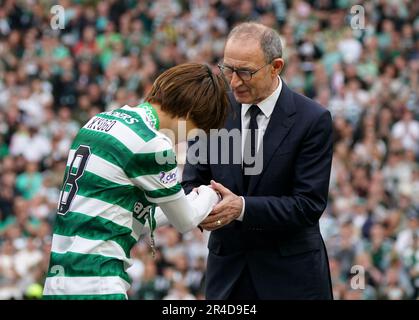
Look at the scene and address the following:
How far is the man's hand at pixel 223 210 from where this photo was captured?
5025 mm

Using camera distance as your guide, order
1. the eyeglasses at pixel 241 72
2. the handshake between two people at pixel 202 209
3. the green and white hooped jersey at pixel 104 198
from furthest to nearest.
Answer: the eyeglasses at pixel 241 72
the handshake between two people at pixel 202 209
the green and white hooped jersey at pixel 104 198

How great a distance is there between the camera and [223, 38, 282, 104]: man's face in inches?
208

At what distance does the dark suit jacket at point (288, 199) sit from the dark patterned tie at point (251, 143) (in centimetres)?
4

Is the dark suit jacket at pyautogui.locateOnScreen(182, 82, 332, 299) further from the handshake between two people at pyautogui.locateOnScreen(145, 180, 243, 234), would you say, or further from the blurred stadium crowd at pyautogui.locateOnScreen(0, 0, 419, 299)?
the blurred stadium crowd at pyautogui.locateOnScreen(0, 0, 419, 299)

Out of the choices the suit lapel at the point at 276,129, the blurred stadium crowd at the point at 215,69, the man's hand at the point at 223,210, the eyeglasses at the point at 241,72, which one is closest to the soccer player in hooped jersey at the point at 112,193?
the man's hand at the point at 223,210

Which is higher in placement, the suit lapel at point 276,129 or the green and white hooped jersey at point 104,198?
the suit lapel at point 276,129

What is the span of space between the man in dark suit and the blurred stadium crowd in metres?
4.70

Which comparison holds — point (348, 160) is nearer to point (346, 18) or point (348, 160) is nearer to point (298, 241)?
point (346, 18)

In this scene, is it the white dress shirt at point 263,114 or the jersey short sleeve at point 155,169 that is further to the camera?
the white dress shirt at point 263,114

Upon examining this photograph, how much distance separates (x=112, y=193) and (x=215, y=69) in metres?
9.17

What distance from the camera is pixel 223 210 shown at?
16.6ft

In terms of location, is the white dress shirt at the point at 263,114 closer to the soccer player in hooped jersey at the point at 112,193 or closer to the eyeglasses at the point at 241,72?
the eyeglasses at the point at 241,72

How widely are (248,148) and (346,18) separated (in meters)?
11.3
